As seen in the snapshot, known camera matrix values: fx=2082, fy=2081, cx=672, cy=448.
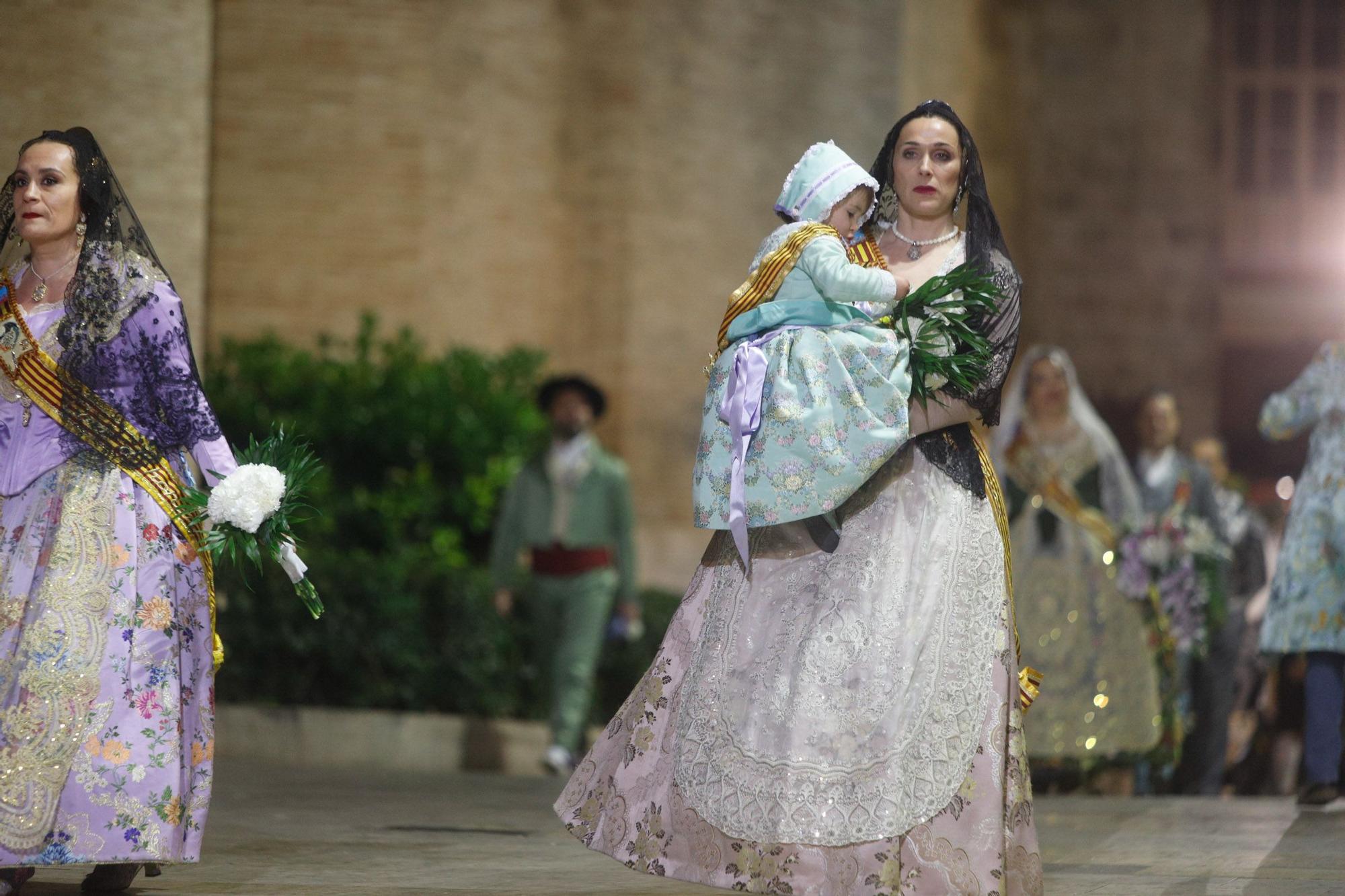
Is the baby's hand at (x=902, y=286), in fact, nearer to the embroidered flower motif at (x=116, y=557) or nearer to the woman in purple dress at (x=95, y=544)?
the woman in purple dress at (x=95, y=544)

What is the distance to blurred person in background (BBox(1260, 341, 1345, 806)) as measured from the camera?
26.7 feet

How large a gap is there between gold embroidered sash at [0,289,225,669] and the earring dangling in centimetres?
204

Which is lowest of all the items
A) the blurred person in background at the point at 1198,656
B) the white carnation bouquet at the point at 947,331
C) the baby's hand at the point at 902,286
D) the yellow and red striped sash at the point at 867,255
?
the blurred person in background at the point at 1198,656

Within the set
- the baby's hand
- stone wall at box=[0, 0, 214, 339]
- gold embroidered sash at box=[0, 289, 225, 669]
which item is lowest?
gold embroidered sash at box=[0, 289, 225, 669]

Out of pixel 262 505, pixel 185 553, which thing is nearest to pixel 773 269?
pixel 262 505

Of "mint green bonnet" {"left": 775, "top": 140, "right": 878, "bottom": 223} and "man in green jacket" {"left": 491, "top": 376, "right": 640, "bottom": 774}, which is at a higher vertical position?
"mint green bonnet" {"left": 775, "top": 140, "right": 878, "bottom": 223}

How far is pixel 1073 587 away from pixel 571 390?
287 centimetres

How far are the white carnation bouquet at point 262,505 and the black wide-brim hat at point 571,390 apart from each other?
220 inches

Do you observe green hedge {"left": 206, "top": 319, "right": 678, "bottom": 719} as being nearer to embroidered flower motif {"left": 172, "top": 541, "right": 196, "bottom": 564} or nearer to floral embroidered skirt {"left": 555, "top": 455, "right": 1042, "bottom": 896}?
embroidered flower motif {"left": 172, "top": 541, "right": 196, "bottom": 564}

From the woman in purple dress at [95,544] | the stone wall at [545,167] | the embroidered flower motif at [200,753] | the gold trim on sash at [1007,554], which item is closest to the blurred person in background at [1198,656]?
the stone wall at [545,167]

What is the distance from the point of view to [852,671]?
5066mm

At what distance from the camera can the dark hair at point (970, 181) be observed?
5.51m

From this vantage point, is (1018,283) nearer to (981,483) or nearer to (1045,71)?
(981,483)

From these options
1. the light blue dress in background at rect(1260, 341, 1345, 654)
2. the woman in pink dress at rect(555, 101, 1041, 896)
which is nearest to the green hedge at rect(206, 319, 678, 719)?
the light blue dress in background at rect(1260, 341, 1345, 654)
